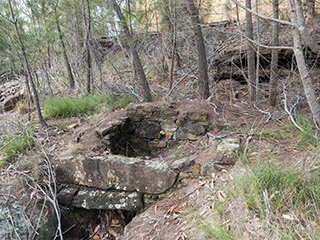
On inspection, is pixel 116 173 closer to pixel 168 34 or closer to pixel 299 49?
pixel 299 49

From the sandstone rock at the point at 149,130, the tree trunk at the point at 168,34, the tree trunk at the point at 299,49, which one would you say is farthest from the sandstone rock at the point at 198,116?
the tree trunk at the point at 299,49

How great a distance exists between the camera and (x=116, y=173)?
319 cm

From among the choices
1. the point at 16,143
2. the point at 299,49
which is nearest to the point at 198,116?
the point at 299,49

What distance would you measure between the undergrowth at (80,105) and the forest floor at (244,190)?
0.85 metres

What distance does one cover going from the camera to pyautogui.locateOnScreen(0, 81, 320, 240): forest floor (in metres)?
1.89

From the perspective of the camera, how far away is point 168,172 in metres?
2.98

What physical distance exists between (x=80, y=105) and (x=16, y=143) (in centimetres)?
125

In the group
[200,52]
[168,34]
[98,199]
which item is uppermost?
[168,34]

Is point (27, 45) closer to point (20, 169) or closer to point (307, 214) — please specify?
point (20, 169)

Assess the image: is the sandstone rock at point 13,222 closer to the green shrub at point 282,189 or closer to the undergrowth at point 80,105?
the undergrowth at point 80,105

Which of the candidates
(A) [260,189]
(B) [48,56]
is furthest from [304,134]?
(B) [48,56]

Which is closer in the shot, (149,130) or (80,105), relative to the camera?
(149,130)

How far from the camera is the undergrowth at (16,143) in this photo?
12.3 feet

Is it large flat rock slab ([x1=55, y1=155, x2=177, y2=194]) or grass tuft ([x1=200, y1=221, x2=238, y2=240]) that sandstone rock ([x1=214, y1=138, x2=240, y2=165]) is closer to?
large flat rock slab ([x1=55, y1=155, x2=177, y2=194])
